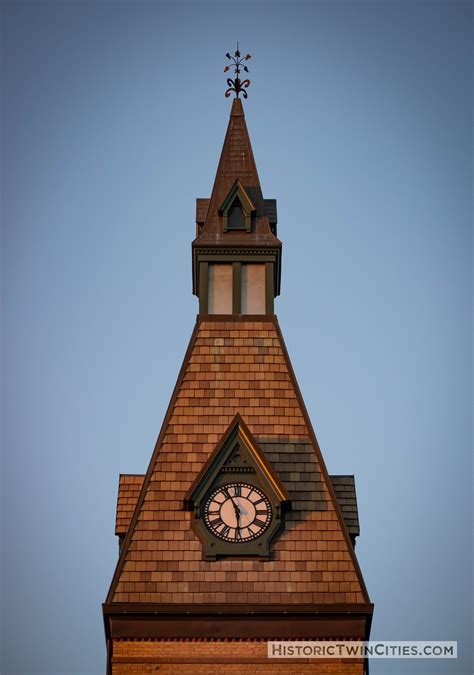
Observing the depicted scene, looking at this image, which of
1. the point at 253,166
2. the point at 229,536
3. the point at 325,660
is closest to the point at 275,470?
the point at 229,536

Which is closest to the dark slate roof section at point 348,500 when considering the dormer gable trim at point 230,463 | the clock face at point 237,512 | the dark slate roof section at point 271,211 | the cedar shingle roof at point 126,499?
the dormer gable trim at point 230,463

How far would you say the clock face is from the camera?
39531mm

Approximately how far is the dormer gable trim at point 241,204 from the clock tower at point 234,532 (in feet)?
9.46

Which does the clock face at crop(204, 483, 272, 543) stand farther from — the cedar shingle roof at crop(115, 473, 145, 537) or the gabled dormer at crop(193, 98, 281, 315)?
the gabled dormer at crop(193, 98, 281, 315)

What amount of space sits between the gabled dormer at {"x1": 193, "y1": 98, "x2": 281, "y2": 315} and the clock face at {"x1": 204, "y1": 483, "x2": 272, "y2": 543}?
6151mm

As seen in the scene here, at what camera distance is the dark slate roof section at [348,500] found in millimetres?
40819

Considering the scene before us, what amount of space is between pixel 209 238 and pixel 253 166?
9.49 ft

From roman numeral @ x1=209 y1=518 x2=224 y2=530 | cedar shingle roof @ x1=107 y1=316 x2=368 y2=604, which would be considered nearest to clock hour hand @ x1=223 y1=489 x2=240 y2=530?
roman numeral @ x1=209 y1=518 x2=224 y2=530

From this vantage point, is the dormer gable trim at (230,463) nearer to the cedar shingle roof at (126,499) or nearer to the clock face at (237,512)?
the clock face at (237,512)

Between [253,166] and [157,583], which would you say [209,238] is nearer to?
[253,166]

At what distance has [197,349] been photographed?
143ft

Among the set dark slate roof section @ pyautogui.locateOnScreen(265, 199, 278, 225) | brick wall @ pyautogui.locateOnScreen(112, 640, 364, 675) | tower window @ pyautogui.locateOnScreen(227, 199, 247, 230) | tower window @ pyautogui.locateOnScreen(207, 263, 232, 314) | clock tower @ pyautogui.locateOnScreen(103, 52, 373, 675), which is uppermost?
dark slate roof section @ pyautogui.locateOnScreen(265, 199, 278, 225)

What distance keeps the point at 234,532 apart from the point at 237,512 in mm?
488

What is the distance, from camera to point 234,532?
39.5 meters
